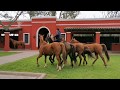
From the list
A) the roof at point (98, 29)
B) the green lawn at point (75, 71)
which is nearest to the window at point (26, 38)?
the roof at point (98, 29)

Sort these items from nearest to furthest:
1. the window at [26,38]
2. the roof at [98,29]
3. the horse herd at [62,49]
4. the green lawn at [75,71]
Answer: the green lawn at [75,71], the horse herd at [62,49], the roof at [98,29], the window at [26,38]

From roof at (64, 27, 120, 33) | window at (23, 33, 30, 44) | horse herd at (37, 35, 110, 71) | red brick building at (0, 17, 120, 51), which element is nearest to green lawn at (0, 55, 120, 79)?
horse herd at (37, 35, 110, 71)

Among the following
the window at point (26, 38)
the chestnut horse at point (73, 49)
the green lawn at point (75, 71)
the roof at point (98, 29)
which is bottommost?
the green lawn at point (75, 71)

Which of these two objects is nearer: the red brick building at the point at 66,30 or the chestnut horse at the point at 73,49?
the chestnut horse at the point at 73,49

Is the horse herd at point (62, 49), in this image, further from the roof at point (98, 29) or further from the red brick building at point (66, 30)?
the red brick building at point (66, 30)

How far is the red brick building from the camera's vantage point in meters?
26.6

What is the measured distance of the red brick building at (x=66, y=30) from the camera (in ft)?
87.4

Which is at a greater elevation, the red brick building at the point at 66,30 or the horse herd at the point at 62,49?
the red brick building at the point at 66,30

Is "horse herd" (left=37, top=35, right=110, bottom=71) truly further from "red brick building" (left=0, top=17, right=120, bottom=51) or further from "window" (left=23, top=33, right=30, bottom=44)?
"window" (left=23, top=33, right=30, bottom=44)
